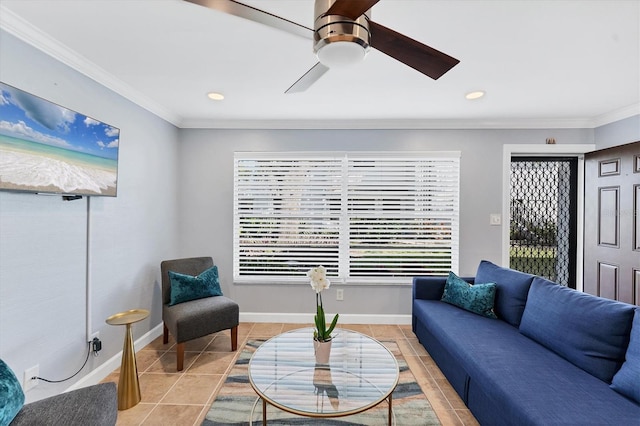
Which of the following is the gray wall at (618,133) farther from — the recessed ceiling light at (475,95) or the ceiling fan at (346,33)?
the ceiling fan at (346,33)

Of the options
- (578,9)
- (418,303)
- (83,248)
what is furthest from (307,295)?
(578,9)

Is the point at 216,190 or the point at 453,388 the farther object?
the point at 216,190

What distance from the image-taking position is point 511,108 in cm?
304

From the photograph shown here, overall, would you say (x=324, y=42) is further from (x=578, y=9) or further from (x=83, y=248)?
(x=83, y=248)

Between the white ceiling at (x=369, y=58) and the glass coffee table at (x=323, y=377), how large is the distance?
6.72ft

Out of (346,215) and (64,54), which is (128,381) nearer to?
(64,54)

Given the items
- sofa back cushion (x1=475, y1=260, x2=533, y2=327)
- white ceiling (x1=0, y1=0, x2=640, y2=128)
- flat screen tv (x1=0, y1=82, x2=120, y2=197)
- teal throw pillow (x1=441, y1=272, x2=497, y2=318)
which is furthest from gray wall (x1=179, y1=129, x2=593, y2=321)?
flat screen tv (x1=0, y1=82, x2=120, y2=197)

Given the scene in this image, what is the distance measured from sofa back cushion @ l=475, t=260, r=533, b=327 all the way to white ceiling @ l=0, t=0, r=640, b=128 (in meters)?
1.65

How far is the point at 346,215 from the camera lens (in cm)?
356

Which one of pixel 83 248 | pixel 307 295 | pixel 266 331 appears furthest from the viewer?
pixel 307 295

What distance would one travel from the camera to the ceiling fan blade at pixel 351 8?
100cm

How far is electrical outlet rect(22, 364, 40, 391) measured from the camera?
179 centimetres

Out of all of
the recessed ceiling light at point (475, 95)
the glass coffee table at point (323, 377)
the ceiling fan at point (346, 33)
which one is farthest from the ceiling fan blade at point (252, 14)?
the recessed ceiling light at point (475, 95)

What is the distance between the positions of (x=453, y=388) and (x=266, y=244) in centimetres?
238
